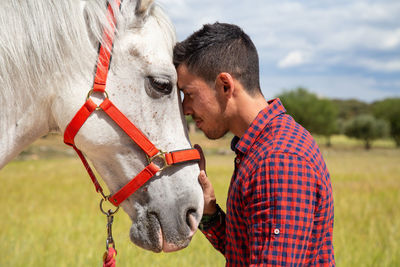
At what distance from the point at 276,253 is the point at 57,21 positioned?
165 cm

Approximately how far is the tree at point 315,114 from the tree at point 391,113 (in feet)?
28.4

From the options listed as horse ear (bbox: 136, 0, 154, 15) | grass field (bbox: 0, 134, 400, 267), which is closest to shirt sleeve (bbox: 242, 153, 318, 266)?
horse ear (bbox: 136, 0, 154, 15)

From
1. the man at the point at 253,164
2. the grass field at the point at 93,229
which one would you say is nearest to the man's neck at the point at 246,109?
the man at the point at 253,164

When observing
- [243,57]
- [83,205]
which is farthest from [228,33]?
[83,205]

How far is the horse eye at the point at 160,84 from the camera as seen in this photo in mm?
2073

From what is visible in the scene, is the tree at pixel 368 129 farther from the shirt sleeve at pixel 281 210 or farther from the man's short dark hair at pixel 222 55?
the shirt sleeve at pixel 281 210

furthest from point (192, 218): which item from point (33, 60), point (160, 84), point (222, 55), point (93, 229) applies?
Answer: point (93, 229)

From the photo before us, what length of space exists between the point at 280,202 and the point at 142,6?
133cm

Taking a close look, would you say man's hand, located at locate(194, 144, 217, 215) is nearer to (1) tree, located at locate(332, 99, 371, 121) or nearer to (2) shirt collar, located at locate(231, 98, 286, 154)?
(2) shirt collar, located at locate(231, 98, 286, 154)

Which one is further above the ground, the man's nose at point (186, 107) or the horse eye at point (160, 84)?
the horse eye at point (160, 84)

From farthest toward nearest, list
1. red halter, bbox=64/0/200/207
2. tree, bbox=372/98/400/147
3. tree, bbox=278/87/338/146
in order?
1. tree, bbox=278/87/338/146
2. tree, bbox=372/98/400/147
3. red halter, bbox=64/0/200/207

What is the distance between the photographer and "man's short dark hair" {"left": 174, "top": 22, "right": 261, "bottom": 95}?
1.93 m

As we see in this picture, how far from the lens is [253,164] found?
167 cm

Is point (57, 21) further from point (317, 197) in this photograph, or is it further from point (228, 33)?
point (317, 197)
